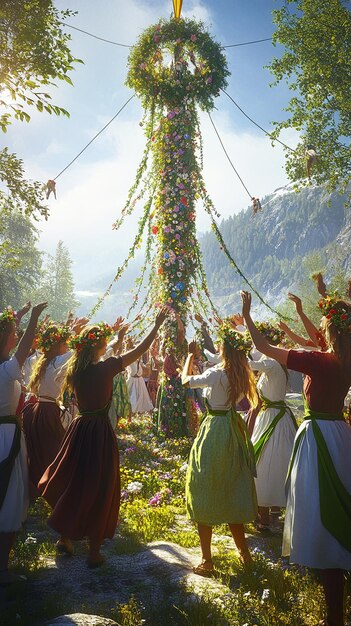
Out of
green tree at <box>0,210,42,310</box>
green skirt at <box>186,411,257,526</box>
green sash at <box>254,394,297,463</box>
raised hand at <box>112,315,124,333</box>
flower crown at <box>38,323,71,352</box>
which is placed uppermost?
green tree at <box>0,210,42,310</box>

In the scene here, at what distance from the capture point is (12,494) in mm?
4949

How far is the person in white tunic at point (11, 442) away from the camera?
4.76 m

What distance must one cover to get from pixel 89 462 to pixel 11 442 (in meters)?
0.88

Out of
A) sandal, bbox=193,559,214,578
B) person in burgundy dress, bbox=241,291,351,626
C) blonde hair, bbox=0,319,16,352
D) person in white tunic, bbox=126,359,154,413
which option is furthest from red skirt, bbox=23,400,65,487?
person in white tunic, bbox=126,359,154,413

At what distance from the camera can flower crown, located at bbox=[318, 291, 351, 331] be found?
4273 millimetres

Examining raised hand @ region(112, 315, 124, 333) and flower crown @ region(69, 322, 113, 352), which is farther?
raised hand @ region(112, 315, 124, 333)

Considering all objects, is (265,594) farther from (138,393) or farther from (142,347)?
(138,393)

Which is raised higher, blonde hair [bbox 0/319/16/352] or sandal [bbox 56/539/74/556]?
blonde hair [bbox 0/319/16/352]

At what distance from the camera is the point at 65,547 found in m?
5.36

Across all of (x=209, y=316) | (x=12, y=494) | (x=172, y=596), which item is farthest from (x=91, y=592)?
(x=209, y=316)

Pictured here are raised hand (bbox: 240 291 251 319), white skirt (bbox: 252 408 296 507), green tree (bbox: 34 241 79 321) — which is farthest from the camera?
green tree (bbox: 34 241 79 321)

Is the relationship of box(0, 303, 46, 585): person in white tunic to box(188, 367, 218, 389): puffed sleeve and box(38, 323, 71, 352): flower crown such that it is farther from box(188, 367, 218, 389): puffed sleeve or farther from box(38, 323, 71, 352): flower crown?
box(188, 367, 218, 389): puffed sleeve

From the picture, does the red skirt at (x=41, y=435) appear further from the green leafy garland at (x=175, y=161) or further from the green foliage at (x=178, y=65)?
the green foliage at (x=178, y=65)

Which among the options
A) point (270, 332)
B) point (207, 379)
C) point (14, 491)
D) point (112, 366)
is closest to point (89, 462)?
point (14, 491)
